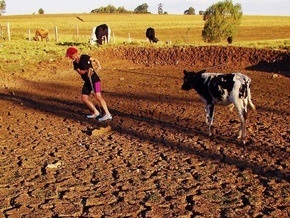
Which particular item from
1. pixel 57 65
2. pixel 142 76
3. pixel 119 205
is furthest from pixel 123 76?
pixel 119 205

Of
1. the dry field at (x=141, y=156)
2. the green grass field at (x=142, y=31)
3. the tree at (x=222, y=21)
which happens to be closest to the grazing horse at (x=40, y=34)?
the green grass field at (x=142, y=31)

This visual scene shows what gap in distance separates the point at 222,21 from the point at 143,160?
35.6m

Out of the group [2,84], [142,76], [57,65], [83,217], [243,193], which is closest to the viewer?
[83,217]

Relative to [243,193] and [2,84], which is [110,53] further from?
[243,193]

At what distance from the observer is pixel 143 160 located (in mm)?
7145

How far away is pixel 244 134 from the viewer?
7.98 metres

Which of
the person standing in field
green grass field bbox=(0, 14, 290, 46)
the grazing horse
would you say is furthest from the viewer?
green grass field bbox=(0, 14, 290, 46)

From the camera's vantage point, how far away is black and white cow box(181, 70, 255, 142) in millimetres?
7953

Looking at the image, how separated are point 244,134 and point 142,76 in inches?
419

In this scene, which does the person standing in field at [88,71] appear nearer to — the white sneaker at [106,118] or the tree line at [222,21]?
→ the white sneaker at [106,118]

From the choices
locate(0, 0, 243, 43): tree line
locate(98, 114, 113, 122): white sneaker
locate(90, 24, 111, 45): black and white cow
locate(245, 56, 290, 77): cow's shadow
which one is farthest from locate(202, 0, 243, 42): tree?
locate(98, 114, 113, 122): white sneaker

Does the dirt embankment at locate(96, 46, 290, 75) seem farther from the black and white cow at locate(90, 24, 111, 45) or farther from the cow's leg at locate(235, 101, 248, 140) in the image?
the cow's leg at locate(235, 101, 248, 140)

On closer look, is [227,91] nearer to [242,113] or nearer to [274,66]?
[242,113]

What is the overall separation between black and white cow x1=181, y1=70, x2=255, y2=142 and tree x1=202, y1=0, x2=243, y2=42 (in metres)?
32.9
